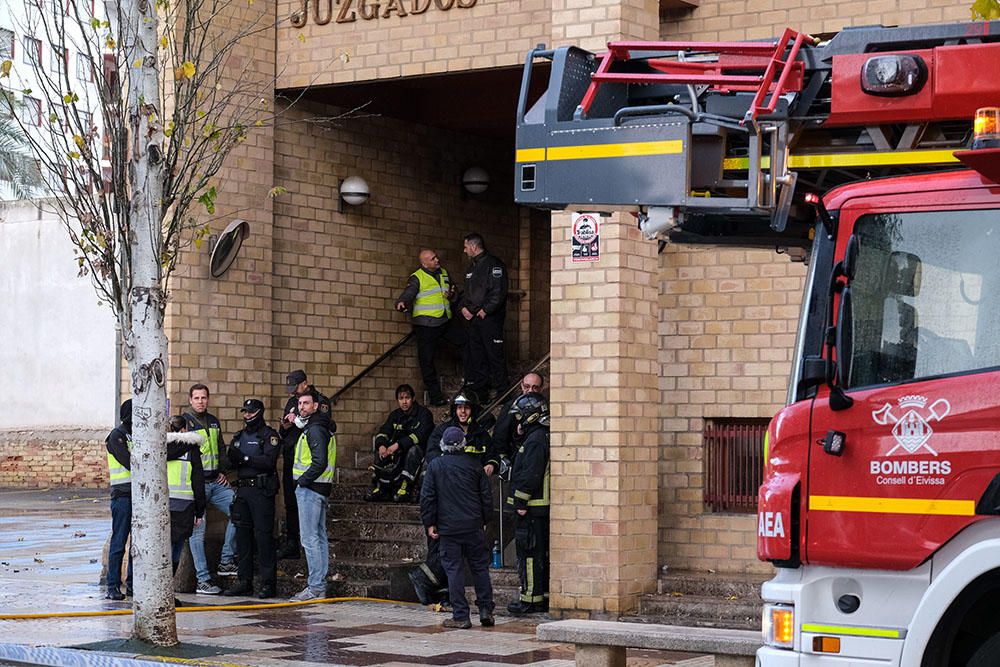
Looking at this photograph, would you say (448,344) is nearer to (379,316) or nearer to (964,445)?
(379,316)

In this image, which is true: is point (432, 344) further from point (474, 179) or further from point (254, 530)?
point (254, 530)

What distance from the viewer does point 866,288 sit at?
264 inches

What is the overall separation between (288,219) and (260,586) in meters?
4.05

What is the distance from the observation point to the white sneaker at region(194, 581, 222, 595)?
14.7 metres

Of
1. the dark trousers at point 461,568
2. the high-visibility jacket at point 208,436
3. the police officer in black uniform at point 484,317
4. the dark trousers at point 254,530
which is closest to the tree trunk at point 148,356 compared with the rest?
the dark trousers at point 461,568

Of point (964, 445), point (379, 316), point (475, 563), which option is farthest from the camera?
point (379, 316)

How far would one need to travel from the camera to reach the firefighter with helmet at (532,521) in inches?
524

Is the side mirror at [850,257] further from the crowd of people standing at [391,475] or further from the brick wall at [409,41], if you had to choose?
the brick wall at [409,41]

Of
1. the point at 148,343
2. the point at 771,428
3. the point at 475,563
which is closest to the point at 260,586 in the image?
the point at 475,563

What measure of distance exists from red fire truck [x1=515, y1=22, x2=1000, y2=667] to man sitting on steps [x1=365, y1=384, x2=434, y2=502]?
828 centimetres

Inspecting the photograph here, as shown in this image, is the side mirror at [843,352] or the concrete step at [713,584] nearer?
the side mirror at [843,352]

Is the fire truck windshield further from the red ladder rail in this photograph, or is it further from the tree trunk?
the tree trunk

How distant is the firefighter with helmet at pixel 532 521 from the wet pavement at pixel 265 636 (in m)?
0.29

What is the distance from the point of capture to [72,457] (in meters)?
31.4
